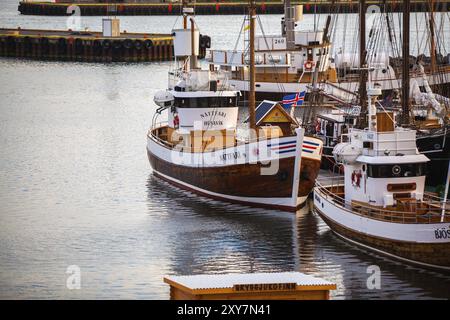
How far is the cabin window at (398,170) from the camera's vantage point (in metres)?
39.8

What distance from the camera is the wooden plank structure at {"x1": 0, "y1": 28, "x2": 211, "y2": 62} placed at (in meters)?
120

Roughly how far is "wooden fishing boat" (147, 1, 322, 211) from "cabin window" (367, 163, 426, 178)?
6.20 meters

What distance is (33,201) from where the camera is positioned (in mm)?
51562

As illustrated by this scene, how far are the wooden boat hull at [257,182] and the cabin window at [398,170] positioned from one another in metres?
6.45

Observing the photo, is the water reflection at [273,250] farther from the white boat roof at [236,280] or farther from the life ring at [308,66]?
the life ring at [308,66]

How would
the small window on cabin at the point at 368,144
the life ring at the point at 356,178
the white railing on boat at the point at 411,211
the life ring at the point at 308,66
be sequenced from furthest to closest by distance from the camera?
the life ring at the point at 308,66
the life ring at the point at 356,178
the small window on cabin at the point at 368,144
the white railing on boat at the point at 411,211

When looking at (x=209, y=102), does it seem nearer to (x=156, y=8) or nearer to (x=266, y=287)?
(x=266, y=287)

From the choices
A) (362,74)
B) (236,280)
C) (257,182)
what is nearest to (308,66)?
(362,74)

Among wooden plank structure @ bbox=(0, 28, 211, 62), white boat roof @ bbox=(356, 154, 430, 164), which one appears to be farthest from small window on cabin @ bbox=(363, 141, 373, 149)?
wooden plank structure @ bbox=(0, 28, 211, 62)

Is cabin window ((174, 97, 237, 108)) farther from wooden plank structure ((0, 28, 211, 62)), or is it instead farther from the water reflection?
wooden plank structure ((0, 28, 211, 62))

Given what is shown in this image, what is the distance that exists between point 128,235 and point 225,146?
7.44 m

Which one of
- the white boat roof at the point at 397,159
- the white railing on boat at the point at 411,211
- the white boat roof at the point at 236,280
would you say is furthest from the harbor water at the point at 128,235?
the white boat roof at the point at 236,280

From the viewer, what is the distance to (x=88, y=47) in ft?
402
